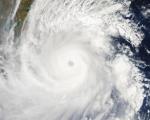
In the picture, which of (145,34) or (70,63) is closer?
(70,63)

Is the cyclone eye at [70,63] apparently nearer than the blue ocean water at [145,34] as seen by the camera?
Yes

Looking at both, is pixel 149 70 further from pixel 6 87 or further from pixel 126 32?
pixel 6 87

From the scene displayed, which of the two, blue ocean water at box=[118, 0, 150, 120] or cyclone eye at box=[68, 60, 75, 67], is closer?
cyclone eye at box=[68, 60, 75, 67]

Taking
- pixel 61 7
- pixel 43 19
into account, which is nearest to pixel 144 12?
pixel 61 7

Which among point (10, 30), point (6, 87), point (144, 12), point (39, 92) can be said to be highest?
point (10, 30)

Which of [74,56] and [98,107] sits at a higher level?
[74,56]

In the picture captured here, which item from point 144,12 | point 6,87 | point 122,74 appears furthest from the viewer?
point 144,12

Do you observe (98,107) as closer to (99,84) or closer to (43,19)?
(99,84)

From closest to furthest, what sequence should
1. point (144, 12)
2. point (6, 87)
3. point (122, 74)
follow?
point (6, 87), point (122, 74), point (144, 12)

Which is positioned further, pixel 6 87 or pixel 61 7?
pixel 61 7
